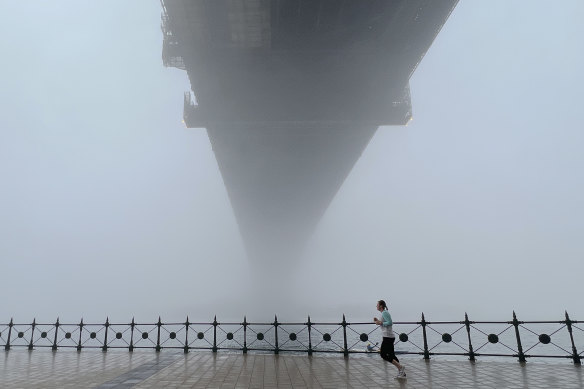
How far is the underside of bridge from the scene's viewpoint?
864 inches

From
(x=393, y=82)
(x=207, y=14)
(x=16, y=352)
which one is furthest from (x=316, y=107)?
(x=16, y=352)

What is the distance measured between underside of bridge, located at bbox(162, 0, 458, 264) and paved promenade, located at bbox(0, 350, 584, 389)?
61.2 ft

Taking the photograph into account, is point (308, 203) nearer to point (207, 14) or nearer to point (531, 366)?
point (207, 14)

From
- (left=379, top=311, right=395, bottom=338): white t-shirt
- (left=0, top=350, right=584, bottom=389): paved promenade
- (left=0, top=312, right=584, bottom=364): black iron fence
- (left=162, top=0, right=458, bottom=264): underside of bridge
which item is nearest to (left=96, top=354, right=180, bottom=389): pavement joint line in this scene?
(left=0, top=350, right=584, bottom=389): paved promenade

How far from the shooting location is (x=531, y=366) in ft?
27.4

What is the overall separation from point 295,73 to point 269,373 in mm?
25206

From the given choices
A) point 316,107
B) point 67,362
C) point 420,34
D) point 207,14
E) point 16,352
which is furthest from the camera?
point 316,107

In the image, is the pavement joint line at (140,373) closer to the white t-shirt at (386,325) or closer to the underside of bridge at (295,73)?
the white t-shirt at (386,325)

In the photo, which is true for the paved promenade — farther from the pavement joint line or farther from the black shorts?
the black shorts

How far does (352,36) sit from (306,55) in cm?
369

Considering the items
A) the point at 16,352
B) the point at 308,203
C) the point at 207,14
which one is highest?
the point at 207,14

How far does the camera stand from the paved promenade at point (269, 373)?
23.3ft

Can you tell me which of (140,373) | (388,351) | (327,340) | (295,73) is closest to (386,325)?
(388,351)

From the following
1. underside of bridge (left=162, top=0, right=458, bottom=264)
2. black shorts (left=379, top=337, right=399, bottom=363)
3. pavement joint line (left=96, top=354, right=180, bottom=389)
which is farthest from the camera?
underside of bridge (left=162, top=0, right=458, bottom=264)
